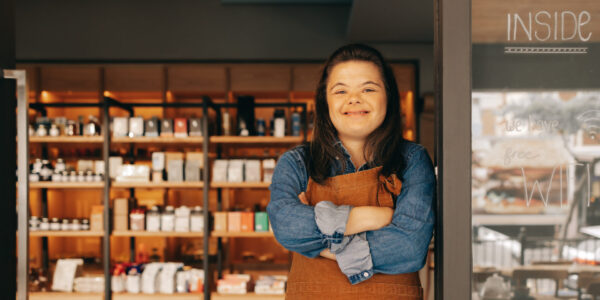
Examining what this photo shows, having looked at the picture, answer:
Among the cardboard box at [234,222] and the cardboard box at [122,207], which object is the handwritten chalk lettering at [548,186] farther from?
the cardboard box at [122,207]

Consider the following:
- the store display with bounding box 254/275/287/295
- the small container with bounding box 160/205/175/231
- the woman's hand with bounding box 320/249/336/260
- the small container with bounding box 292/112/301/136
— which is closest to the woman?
the woman's hand with bounding box 320/249/336/260

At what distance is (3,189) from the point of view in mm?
1739

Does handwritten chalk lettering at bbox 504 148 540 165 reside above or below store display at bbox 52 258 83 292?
above

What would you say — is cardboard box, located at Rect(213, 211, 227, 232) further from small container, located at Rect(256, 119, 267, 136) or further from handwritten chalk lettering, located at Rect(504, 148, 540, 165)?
handwritten chalk lettering, located at Rect(504, 148, 540, 165)

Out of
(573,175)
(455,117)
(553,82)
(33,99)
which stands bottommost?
(573,175)

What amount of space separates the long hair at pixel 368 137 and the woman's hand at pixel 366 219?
0.51 feet

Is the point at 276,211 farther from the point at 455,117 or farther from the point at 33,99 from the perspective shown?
the point at 33,99

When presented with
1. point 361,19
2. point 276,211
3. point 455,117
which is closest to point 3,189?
point 276,211

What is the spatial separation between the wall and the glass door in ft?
12.3

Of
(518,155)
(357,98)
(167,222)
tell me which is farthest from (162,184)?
(518,155)

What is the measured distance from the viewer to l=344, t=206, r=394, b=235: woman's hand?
4.45ft

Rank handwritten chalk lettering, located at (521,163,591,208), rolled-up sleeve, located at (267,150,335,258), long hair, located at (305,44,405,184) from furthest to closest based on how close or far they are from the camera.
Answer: long hair, located at (305,44,405,184), rolled-up sleeve, located at (267,150,335,258), handwritten chalk lettering, located at (521,163,591,208)

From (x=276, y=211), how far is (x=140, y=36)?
4.23 m

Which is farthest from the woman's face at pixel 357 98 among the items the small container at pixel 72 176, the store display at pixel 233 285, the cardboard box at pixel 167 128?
the small container at pixel 72 176
